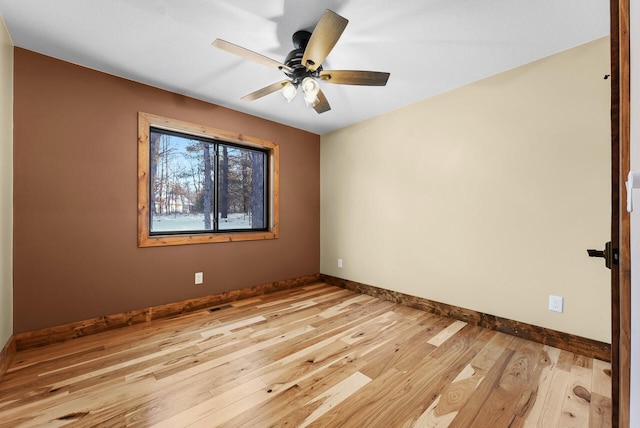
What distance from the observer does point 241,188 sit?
11.6ft

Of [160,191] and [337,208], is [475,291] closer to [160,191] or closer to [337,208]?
[337,208]

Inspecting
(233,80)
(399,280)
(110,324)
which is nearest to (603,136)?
(399,280)

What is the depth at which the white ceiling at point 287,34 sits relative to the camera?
65.8 inches

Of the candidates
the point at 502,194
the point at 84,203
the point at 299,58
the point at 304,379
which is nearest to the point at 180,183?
the point at 84,203

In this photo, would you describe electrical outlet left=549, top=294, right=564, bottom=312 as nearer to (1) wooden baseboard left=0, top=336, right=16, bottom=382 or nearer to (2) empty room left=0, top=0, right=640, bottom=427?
(2) empty room left=0, top=0, right=640, bottom=427

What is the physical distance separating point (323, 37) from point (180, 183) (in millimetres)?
2317

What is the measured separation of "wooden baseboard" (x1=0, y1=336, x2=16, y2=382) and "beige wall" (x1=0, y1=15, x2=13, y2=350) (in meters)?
0.04

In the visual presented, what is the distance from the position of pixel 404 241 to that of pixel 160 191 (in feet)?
9.23

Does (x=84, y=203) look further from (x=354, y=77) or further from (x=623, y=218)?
(x=623, y=218)

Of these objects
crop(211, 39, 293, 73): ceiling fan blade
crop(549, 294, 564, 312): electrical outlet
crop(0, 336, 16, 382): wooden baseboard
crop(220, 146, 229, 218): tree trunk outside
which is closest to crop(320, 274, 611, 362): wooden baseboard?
crop(549, 294, 564, 312): electrical outlet

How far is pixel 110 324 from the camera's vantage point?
7.95ft

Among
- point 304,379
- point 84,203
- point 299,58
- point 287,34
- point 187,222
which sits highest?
point 287,34

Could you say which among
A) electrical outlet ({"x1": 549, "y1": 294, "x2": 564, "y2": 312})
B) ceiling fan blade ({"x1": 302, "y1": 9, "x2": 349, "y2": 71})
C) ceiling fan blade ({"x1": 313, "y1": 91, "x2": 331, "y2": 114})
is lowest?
electrical outlet ({"x1": 549, "y1": 294, "x2": 564, "y2": 312})

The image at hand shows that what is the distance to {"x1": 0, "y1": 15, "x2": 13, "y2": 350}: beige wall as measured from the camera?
5.90ft
